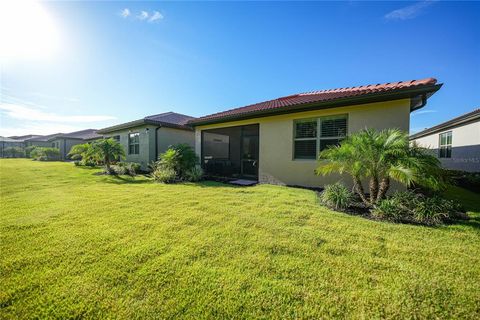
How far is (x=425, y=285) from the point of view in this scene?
213cm

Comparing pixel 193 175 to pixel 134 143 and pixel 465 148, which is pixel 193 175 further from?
pixel 465 148

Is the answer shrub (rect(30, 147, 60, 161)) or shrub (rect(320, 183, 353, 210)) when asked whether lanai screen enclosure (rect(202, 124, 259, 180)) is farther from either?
shrub (rect(30, 147, 60, 161))

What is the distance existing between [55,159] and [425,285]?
3498 cm

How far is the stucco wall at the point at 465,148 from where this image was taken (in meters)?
9.87

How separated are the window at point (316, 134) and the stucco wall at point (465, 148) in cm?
759

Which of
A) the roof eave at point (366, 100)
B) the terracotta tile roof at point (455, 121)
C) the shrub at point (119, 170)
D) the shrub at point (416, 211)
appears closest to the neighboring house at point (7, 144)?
the shrub at point (119, 170)

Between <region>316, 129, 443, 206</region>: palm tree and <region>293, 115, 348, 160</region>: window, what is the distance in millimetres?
1746

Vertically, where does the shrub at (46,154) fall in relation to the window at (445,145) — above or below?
below

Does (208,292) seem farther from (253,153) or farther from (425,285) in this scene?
(253,153)

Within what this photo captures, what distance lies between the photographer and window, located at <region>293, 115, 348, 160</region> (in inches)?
273

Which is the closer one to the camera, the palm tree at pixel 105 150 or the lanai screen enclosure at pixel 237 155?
the lanai screen enclosure at pixel 237 155

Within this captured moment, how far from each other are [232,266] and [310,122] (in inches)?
259

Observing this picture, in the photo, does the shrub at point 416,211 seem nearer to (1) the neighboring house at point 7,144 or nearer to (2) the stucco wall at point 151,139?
(2) the stucco wall at point 151,139

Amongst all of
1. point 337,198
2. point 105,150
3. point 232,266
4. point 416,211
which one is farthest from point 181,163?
point 416,211
